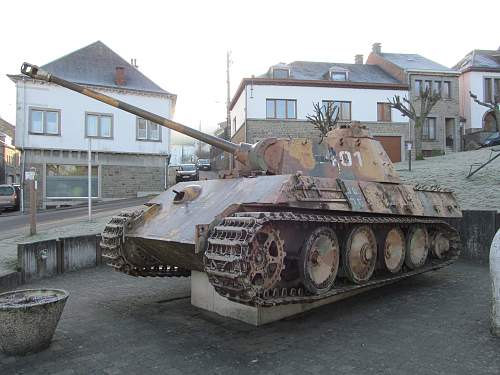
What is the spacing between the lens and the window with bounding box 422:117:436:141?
37.5 metres

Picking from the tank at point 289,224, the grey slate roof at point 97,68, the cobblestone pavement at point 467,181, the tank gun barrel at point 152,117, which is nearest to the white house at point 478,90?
the cobblestone pavement at point 467,181

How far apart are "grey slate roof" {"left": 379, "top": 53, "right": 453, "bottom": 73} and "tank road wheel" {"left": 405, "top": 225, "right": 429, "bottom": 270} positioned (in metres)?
29.8

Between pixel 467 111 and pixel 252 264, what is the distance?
3943cm

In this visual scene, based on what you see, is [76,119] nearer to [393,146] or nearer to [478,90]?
[393,146]

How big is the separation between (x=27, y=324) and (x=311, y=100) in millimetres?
30312

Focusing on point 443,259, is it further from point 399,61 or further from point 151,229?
point 399,61

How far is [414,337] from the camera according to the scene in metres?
5.66

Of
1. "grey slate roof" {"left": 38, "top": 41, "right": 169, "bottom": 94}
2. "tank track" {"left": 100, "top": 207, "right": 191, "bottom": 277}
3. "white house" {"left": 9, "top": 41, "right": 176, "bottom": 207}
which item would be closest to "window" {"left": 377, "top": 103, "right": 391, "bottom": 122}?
"white house" {"left": 9, "top": 41, "right": 176, "bottom": 207}

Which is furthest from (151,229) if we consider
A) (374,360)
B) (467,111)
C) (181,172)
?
(467,111)

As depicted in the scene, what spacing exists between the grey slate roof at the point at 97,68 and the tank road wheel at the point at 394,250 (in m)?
23.0

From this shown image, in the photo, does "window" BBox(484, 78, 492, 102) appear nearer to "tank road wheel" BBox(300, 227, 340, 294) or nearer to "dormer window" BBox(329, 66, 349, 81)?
"dormer window" BBox(329, 66, 349, 81)

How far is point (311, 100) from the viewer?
33.9 metres

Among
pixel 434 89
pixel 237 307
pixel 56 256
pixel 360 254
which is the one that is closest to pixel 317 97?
pixel 434 89

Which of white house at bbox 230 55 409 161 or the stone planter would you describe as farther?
white house at bbox 230 55 409 161
